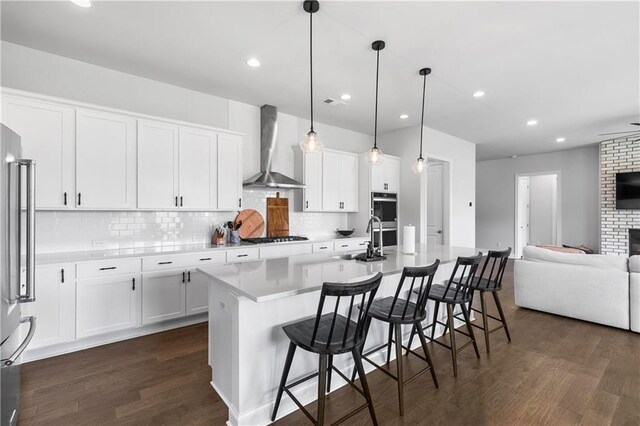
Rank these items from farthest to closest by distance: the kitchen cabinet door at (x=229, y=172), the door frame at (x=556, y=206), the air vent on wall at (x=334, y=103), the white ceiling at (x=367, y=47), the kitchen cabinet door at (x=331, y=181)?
the door frame at (x=556, y=206)
the kitchen cabinet door at (x=331, y=181)
the air vent on wall at (x=334, y=103)
the kitchen cabinet door at (x=229, y=172)
the white ceiling at (x=367, y=47)

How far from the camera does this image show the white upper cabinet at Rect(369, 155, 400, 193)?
17.3 ft

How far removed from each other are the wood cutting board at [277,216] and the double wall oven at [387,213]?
1.50 metres

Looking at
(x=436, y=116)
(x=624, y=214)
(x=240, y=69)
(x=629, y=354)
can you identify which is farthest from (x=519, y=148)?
(x=240, y=69)

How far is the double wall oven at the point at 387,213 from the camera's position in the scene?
527 cm

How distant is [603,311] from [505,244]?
536cm

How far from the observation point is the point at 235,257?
3680 mm

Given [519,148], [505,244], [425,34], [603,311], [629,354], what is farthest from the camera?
[505,244]

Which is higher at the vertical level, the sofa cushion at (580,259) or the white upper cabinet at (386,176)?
the white upper cabinet at (386,176)

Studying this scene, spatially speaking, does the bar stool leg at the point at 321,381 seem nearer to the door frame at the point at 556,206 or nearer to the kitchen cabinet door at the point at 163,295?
the kitchen cabinet door at the point at 163,295

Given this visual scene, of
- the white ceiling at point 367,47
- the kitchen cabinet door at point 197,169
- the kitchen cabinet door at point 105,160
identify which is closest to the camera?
the white ceiling at point 367,47

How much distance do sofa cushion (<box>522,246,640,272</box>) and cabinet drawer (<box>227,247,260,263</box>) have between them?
12.0ft

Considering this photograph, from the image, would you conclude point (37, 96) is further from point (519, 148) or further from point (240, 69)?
point (519, 148)

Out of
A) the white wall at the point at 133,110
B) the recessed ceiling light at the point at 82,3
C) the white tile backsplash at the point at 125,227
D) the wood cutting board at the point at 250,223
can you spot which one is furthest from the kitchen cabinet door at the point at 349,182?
the recessed ceiling light at the point at 82,3

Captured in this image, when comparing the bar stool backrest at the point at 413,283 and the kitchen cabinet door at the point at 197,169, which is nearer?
the bar stool backrest at the point at 413,283
